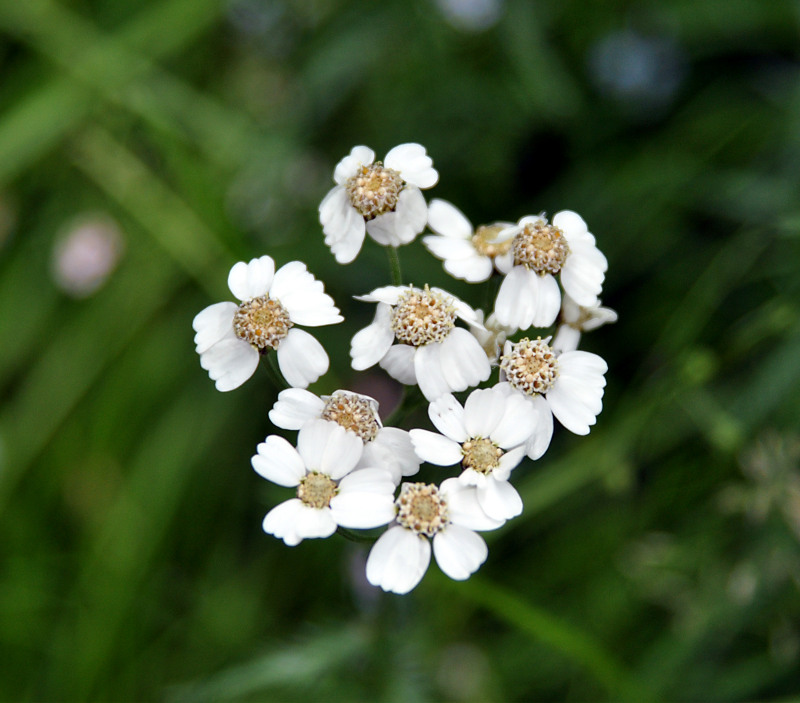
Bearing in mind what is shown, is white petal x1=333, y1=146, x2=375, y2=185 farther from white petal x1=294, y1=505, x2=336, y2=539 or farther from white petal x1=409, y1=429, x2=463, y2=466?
white petal x1=294, y1=505, x2=336, y2=539

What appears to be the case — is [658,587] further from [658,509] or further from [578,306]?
[578,306]

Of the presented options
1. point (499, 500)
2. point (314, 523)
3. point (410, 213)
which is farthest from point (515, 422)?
point (410, 213)

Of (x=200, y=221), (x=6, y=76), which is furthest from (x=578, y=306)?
(x=6, y=76)

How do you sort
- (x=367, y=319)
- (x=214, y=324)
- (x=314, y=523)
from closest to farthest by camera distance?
(x=314, y=523) → (x=214, y=324) → (x=367, y=319)

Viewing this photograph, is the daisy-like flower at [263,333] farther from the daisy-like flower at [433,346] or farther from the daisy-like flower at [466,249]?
the daisy-like flower at [466,249]

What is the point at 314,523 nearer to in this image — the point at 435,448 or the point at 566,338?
the point at 435,448

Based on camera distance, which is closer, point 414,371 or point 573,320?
point 414,371
